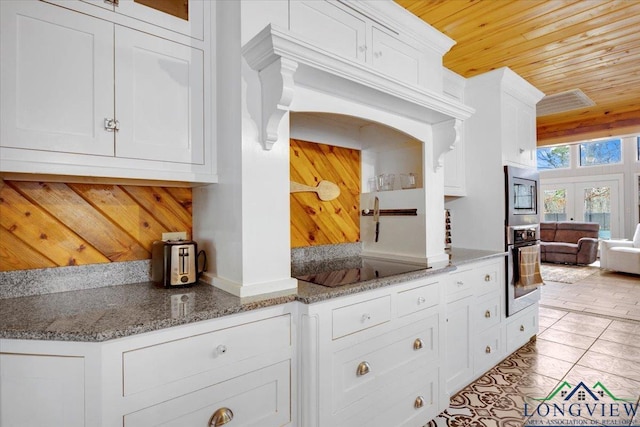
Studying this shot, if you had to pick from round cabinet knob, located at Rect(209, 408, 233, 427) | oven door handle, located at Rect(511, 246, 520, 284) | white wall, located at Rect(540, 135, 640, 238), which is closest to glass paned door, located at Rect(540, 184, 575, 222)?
white wall, located at Rect(540, 135, 640, 238)

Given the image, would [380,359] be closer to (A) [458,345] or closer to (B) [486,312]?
(A) [458,345]

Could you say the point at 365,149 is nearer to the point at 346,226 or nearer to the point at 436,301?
the point at 346,226

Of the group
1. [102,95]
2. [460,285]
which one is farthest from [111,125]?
[460,285]

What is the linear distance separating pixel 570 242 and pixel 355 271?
742 centimetres

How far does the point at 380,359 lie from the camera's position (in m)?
1.67

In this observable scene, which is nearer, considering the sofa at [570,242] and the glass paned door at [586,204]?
the sofa at [570,242]

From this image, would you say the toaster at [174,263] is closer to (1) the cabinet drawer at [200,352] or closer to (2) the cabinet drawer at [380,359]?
(1) the cabinet drawer at [200,352]

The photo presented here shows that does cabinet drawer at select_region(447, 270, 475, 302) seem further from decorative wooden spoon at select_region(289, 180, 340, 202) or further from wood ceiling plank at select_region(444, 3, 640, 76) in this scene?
wood ceiling plank at select_region(444, 3, 640, 76)

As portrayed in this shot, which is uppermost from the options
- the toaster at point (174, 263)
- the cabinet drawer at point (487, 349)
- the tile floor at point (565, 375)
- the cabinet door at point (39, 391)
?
the toaster at point (174, 263)

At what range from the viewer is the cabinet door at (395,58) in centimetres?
195

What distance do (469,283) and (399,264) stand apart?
21.9 inches

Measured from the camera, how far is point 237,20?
144 cm

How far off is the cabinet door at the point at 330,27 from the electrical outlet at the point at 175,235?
44.9 inches

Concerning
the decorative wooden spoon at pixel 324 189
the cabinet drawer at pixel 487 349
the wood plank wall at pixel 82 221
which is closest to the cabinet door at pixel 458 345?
the cabinet drawer at pixel 487 349
